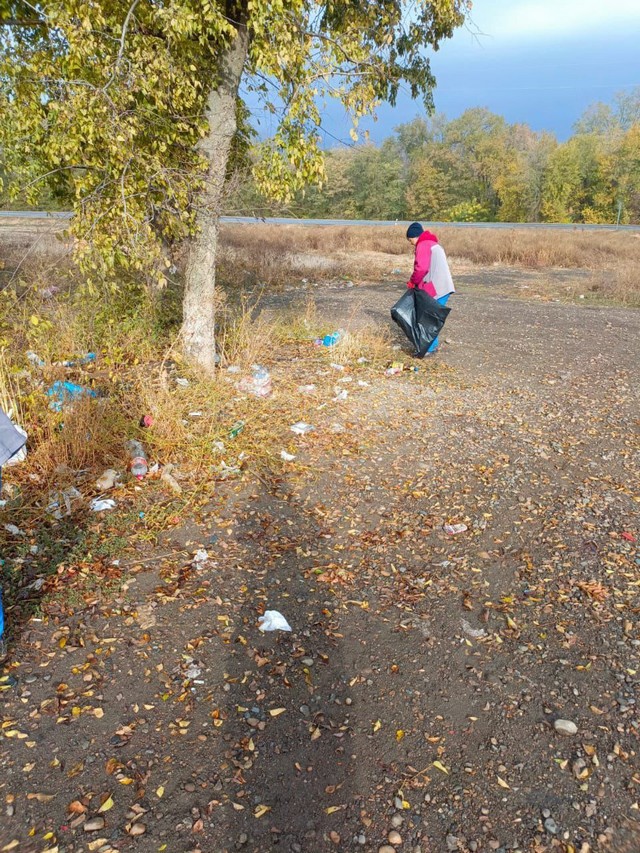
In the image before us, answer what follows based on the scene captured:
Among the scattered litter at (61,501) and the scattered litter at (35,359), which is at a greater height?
the scattered litter at (35,359)

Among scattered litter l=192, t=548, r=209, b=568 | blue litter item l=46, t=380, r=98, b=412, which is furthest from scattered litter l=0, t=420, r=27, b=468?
blue litter item l=46, t=380, r=98, b=412

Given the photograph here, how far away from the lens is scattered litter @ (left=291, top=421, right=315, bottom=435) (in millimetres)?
5223

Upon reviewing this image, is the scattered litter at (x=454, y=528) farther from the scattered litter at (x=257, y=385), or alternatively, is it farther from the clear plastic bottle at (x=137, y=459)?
the scattered litter at (x=257, y=385)

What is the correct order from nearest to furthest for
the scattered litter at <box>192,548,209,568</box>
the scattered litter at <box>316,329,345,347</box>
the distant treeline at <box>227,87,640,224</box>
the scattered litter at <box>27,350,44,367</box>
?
the scattered litter at <box>192,548,209,568</box>
the scattered litter at <box>27,350,44,367</box>
the scattered litter at <box>316,329,345,347</box>
the distant treeline at <box>227,87,640,224</box>

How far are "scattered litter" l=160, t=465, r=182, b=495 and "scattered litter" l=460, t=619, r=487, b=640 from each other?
6.94 ft

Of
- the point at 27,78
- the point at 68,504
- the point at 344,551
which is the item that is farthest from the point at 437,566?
the point at 27,78

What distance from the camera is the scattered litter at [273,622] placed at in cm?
300

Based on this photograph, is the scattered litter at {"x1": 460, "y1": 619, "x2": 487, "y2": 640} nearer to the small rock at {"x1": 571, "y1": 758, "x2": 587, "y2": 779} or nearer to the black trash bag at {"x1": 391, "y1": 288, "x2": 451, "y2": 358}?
the small rock at {"x1": 571, "y1": 758, "x2": 587, "y2": 779}

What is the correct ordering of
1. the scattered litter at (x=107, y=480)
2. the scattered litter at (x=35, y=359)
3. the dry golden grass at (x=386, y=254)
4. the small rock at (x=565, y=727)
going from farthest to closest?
the dry golden grass at (x=386, y=254) → the scattered litter at (x=35, y=359) → the scattered litter at (x=107, y=480) → the small rock at (x=565, y=727)

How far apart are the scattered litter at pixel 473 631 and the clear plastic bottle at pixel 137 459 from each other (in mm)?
2486

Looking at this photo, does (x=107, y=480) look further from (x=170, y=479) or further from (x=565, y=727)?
(x=565, y=727)

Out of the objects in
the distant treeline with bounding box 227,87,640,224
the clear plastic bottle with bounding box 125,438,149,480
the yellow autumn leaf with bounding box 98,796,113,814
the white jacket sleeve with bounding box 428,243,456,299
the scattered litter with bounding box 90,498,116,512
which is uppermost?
the distant treeline with bounding box 227,87,640,224

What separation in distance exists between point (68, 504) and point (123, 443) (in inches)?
33.8

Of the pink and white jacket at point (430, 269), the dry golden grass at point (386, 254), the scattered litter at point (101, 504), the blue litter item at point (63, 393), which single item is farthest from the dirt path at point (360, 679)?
the dry golden grass at point (386, 254)
